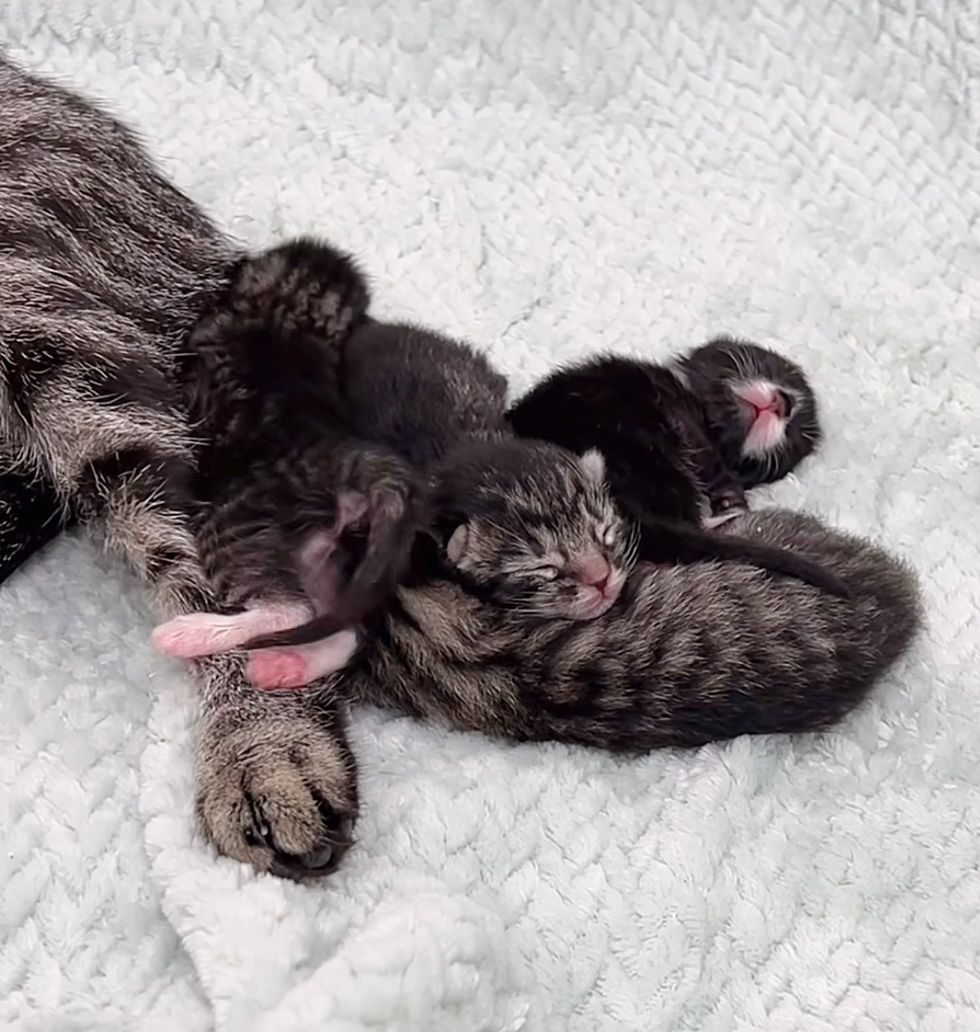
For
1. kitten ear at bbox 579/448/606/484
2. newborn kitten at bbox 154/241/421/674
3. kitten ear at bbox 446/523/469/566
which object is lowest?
newborn kitten at bbox 154/241/421/674

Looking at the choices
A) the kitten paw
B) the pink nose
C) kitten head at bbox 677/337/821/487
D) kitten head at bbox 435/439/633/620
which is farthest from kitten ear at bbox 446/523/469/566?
kitten head at bbox 677/337/821/487

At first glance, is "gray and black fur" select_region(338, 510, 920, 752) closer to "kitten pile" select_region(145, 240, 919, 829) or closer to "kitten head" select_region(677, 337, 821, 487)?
"kitten pile" select_region(145, 240, 919, 829)

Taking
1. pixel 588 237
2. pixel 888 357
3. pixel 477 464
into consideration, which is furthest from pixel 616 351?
pixel 477 464

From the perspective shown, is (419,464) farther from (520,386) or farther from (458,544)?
(520,386)

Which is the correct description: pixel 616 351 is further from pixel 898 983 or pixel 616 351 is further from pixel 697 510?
pixel 898 983

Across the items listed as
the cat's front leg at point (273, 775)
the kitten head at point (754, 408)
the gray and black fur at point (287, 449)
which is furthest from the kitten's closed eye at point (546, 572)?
the kitten head at point (754, 408)

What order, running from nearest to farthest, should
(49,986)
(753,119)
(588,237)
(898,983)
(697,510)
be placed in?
(49,986), (898,983), (697,510), (588,237), (753,119)

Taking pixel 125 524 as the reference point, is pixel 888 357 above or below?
above

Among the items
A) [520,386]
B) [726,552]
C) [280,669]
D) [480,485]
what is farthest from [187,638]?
[520,386]
